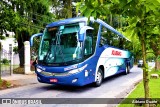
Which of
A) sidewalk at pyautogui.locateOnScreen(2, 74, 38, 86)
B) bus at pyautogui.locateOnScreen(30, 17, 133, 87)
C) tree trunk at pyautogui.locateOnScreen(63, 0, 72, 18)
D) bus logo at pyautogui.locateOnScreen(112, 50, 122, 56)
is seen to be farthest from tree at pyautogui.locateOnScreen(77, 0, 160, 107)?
tree trunk at pyautogui.locateOnScreen(63, 0, 72, 18)

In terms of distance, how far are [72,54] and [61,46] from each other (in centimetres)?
75

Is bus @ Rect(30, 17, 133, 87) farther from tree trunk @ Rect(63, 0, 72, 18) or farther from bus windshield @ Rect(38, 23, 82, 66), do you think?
tree trunk @ Rect(63, 0, 72, 18)

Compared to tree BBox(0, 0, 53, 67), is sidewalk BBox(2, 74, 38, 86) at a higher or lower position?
lower

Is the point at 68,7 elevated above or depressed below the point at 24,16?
above

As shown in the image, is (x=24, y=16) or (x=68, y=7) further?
(x=68, y=7)

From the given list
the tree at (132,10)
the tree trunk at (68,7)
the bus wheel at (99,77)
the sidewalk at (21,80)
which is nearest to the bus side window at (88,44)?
the bus wheel at (99,77)

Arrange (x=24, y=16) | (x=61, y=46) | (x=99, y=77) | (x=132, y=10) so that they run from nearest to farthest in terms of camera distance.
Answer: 1. (x=132, y=10)
2. (x=61, y=46)
3. (x=99, y=77)
4. (x=24, y=16)

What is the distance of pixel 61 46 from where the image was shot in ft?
43.2

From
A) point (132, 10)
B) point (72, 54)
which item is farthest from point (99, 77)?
point (132, 10)

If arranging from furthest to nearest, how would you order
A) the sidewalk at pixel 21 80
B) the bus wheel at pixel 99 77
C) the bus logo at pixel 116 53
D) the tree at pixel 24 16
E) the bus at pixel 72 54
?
the bus logo at pixel 116 53 → the sidewalk at pixel 21 80 → the tree at pixel 24 16 → the bus wheel at pixel 99 77 → the bus at pixel 72 54

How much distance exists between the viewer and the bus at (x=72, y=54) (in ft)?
41.8

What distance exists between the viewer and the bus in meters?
12.7

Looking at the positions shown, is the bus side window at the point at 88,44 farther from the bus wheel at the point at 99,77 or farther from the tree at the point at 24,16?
the tree at the point at 24,16

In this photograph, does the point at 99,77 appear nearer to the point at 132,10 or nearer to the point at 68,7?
the point at 132,10
